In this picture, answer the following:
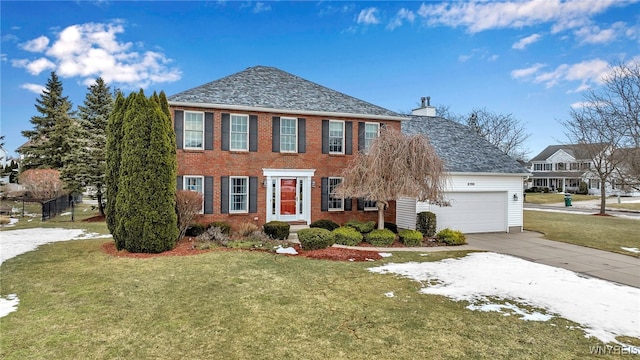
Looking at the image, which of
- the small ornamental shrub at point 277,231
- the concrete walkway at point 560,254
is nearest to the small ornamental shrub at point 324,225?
the small ornamental shrub at point 277,231

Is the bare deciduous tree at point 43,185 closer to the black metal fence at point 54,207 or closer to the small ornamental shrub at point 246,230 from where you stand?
the black metal fence at point 54,207

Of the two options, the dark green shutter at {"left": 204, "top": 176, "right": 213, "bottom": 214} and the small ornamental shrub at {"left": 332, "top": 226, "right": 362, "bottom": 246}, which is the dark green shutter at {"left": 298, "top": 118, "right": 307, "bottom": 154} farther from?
the small ornamental shrub at {"left": 332, "top": 226, "right": 362, "bottom": 246}

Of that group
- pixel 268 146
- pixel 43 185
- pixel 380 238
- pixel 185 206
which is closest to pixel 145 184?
pixel 185 206

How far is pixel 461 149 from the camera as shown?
17.5 m

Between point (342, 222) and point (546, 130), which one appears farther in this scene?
point (546, 130)

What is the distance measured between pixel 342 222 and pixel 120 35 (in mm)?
12607

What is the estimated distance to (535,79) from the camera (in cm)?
1944

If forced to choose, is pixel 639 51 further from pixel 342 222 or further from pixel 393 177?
pixel 342 222

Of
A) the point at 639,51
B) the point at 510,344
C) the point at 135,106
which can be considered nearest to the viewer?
the point at 510,344

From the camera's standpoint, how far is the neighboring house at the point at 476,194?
1548 cm

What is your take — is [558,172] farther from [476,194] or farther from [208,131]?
[208,131]

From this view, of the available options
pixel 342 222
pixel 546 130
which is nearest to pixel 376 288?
pixel 342 222

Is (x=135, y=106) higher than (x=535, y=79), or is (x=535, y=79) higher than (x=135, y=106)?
(x=535, y=79)

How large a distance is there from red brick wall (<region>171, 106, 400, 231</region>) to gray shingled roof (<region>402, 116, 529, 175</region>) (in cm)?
276
